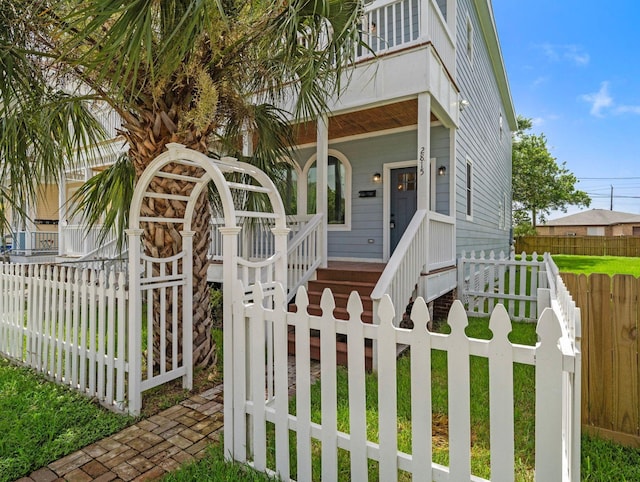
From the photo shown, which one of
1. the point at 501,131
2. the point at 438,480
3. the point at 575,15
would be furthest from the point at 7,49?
the point at 575,15

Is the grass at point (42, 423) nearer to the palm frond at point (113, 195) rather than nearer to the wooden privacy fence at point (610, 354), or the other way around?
the palm frond at point (113, 195)

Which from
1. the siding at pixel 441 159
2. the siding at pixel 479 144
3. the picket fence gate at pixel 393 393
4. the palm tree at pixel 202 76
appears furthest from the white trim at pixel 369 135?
the picket fence gate at pixel 393 393

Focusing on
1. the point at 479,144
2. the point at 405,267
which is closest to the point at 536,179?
the point at 479,144

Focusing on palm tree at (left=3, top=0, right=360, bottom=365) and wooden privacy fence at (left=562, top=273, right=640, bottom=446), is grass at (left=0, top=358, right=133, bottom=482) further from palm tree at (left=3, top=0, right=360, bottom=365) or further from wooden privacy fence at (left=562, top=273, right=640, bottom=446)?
wooden privacy fence at (left=562, top=273, right=640, bottom=446)

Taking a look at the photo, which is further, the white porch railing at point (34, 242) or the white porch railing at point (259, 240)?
the white porch railing at point (34, 242)

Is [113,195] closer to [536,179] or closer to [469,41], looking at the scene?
[469,41]

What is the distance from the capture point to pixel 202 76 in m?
3.41

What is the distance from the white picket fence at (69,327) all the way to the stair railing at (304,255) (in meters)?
2.71

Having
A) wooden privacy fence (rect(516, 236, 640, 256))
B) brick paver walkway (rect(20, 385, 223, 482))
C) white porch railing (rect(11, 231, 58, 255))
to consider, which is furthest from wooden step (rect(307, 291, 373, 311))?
wooden privacy fence (rect(516, 236, 640, 256))

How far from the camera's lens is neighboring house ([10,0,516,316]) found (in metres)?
5.78

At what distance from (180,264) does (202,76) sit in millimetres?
2009

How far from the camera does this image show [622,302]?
290 centimetres

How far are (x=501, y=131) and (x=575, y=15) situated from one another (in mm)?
21359

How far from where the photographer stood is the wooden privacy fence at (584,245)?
23141 mm
